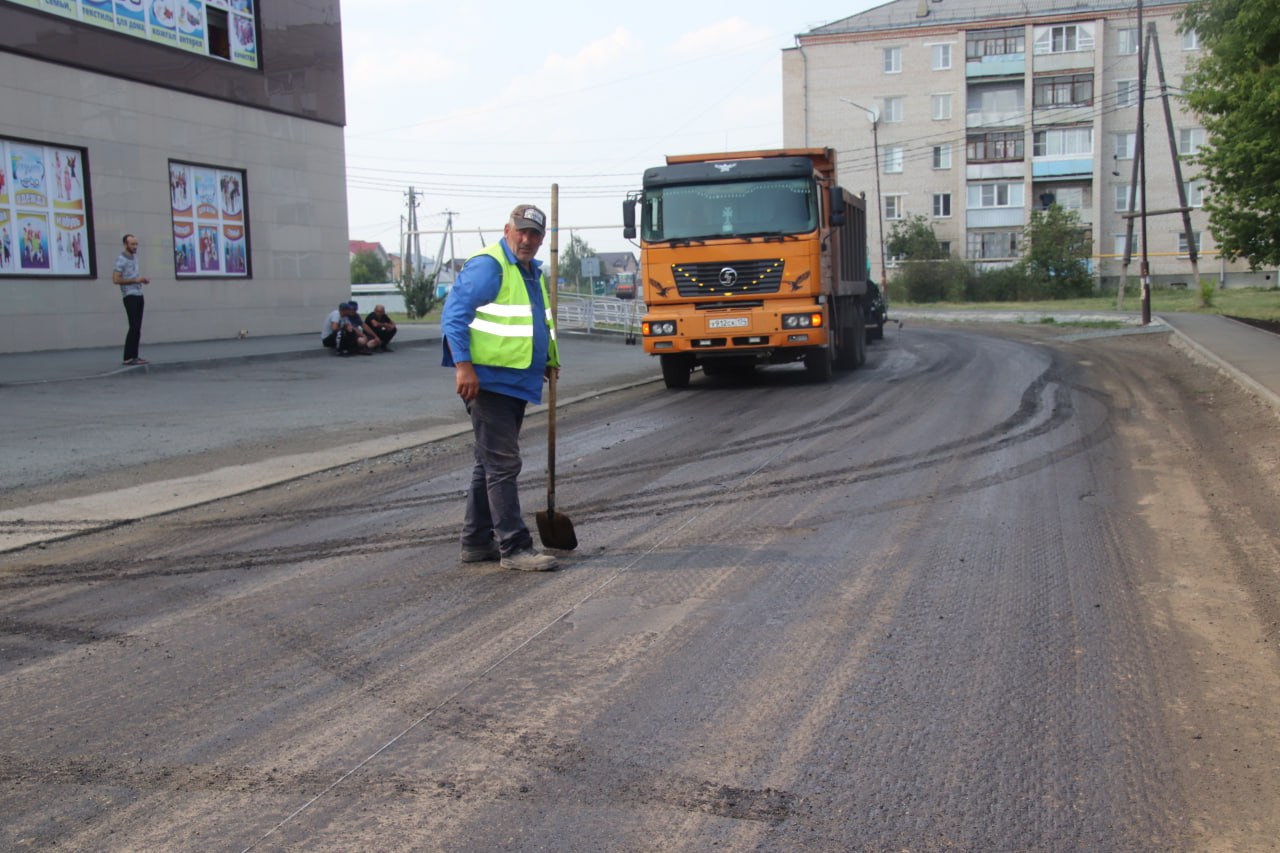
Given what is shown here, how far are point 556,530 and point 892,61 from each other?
69356mm

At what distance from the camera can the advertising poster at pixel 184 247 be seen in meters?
23.4

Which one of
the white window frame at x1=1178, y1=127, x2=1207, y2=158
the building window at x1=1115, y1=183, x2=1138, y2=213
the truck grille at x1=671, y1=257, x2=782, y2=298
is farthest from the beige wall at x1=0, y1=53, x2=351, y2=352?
the white window frame at x1=1178, y1=127, x2=1207, y2=158

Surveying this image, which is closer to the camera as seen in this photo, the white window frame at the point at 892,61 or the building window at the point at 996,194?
the building window at the point at 996,194

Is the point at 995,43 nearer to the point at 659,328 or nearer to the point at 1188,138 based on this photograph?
the point at 1188,138

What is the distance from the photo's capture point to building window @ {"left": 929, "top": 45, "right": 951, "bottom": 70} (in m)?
69.7

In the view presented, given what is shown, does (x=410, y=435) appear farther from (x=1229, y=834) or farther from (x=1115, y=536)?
(x=1229, y=834)

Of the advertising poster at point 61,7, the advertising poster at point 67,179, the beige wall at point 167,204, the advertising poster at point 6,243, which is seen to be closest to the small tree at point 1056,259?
the beige wall at point 167,204

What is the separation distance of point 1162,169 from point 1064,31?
31.9 feet

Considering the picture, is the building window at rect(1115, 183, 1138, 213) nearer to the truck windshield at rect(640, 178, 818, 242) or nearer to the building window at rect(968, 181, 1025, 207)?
the building window at rect(968, 181, 1025, 207)

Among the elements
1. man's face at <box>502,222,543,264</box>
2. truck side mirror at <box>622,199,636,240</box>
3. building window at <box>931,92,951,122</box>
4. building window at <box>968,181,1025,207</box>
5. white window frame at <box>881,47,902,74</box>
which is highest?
white window frame at <box>881,47,902,74</box>

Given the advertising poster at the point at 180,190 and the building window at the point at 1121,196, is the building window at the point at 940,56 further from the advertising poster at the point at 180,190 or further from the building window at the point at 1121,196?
the advertising poster at the point at 180,190

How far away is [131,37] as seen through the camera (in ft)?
72.1

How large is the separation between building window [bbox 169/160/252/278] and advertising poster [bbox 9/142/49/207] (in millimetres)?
3168

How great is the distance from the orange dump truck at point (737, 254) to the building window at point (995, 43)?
58294mm
